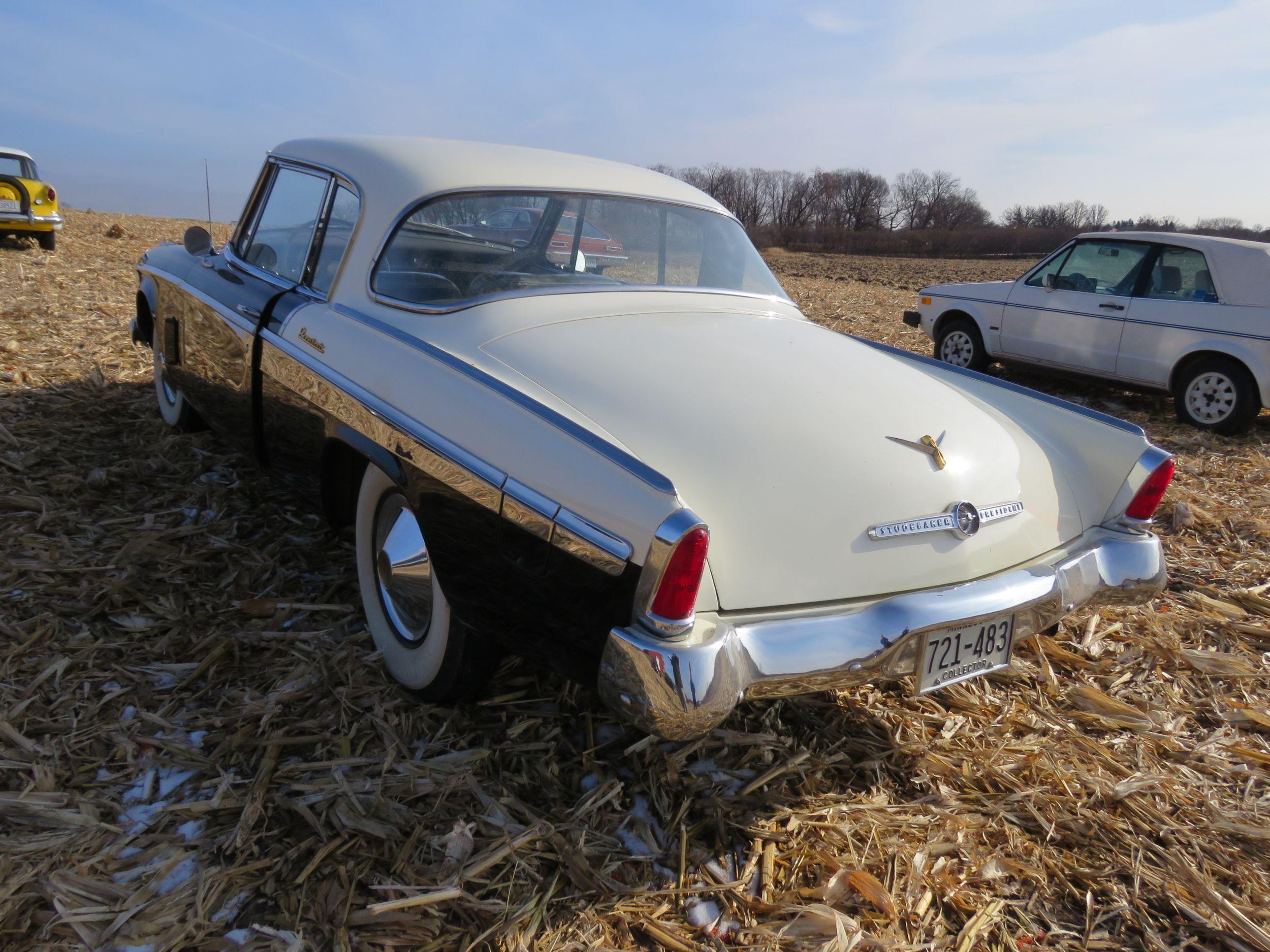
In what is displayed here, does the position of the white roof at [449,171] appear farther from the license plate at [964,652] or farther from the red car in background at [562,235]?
the license plate at [964,652]

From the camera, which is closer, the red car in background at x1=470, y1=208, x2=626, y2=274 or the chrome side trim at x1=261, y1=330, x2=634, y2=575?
the chrome side trim at x1=261, y1=330, x2=634, y2=575

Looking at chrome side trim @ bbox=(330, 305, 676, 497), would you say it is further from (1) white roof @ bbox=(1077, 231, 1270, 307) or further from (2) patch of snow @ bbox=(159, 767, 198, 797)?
(1) white roof @ bbox=(1077, 231, 1270, 307)

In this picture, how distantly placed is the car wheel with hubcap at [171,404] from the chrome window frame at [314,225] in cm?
92

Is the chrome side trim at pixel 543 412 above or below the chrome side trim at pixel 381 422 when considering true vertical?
above

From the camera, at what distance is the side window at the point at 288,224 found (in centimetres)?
348

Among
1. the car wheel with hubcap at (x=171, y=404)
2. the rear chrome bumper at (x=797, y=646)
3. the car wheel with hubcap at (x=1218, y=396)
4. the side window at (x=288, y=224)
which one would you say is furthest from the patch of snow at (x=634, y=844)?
the car wheel with hubcap at (x=1218, y=396)

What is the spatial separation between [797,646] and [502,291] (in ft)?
5.08

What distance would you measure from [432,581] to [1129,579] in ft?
6.81

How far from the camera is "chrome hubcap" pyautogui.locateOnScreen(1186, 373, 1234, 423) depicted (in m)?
6.92

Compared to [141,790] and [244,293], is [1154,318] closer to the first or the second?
[244,293]

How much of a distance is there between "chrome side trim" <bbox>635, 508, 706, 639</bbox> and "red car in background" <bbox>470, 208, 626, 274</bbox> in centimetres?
164

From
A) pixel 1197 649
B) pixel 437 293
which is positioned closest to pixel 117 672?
pixel 437 293

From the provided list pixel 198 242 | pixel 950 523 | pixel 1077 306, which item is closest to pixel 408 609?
pixel 950 523

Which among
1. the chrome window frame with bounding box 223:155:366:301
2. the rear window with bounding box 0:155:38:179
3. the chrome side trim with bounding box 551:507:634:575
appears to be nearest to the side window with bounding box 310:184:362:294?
the chrome window frame with bounding box 223:155:366:301
